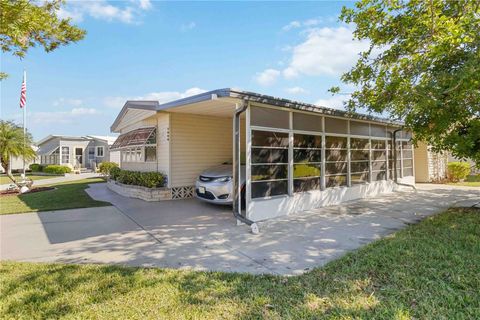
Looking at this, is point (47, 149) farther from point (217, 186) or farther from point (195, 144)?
point (217, 186)

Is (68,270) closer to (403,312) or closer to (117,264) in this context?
(117,264)

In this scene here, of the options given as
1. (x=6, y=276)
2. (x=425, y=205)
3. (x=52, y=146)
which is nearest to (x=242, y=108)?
(x=6, y=276)

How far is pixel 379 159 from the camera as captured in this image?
11.5 metres

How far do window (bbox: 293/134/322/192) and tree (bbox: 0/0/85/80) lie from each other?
6.02m

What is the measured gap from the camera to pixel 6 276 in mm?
3742

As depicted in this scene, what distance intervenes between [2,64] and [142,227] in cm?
419

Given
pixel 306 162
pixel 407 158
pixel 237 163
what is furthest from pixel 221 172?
pixel 407 158

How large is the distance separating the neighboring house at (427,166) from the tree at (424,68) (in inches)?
387

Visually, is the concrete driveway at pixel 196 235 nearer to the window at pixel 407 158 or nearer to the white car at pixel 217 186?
the white car at pixel 217 186

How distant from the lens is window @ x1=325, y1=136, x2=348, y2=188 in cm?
902

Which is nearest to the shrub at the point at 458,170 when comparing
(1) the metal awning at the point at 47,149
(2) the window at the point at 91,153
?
(2) the window at the point at 91,153

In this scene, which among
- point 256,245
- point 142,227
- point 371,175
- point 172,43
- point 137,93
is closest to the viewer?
point 256,245

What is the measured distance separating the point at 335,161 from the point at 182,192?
5.77 metres

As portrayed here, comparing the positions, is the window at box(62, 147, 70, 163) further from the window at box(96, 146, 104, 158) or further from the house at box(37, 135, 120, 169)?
the window at box(96, 146, 104, 158)
